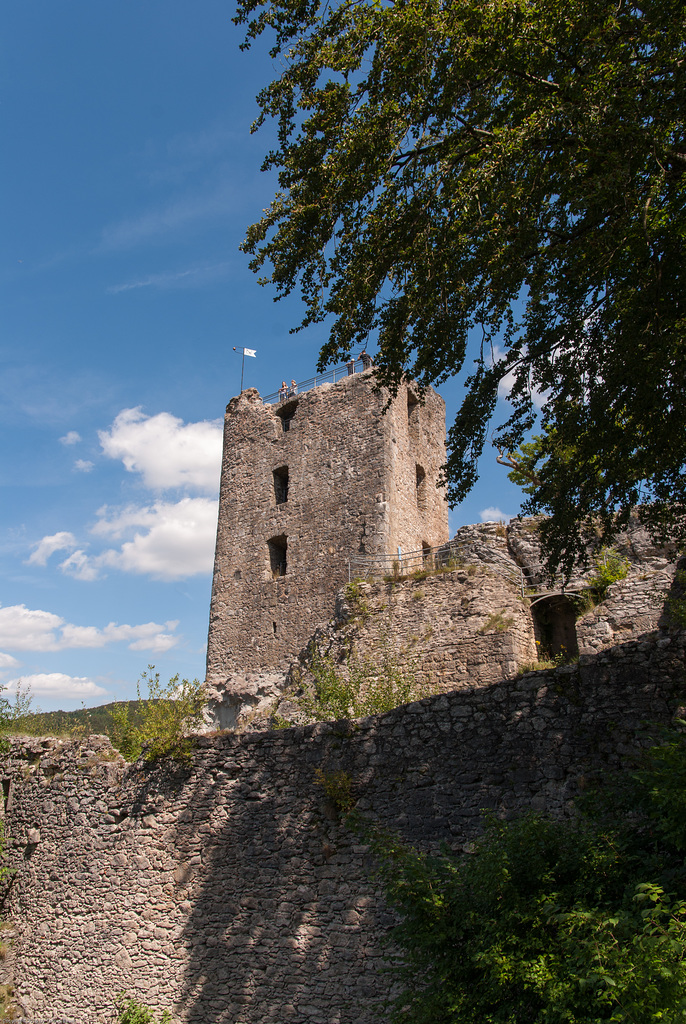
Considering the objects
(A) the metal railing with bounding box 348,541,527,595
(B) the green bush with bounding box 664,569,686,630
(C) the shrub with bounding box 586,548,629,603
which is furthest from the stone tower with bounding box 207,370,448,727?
(B) the green bush with bounding box 664,569,686,630

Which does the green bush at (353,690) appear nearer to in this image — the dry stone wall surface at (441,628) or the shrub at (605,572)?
the dry stone wall surface at (441,628)

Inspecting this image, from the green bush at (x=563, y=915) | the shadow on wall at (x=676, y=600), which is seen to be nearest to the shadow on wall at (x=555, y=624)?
the shadow on wall at (x=676, y=600)

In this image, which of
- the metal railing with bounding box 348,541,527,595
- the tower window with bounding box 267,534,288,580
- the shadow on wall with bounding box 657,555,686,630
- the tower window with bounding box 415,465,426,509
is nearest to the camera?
the shadow on wall with bounding box 657,555,686,630

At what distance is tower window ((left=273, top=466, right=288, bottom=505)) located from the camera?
67.6 feet

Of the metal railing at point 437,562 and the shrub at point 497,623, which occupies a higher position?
the metal railing at point 437,562

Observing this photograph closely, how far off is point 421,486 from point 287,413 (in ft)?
16.4

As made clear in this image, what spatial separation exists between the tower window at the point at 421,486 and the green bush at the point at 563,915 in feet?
48.5

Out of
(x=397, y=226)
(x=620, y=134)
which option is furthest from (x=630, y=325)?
(x=397, y=226)

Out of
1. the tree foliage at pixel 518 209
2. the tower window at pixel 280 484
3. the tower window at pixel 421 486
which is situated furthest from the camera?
the tower window at pixel 280 484

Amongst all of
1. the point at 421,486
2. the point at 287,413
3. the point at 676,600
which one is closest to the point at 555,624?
the point at 676,600

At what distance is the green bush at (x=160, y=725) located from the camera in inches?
366

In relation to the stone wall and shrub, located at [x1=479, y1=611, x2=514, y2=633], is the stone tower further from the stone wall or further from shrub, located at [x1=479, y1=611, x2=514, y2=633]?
shrub, located at [x1=479, y1=611, x2=514, y2=633]

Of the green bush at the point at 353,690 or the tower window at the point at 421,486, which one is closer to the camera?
the green bush at the point at 353,690

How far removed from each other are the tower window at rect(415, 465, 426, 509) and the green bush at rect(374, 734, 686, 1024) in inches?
582
